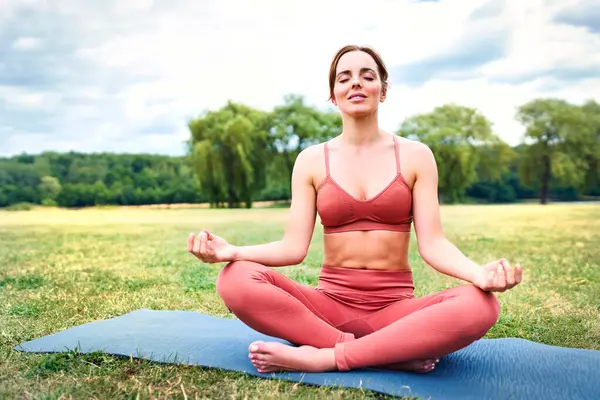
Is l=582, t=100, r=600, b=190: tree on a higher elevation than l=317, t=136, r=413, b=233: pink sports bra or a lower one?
higher

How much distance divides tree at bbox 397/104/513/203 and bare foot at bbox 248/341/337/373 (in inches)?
1085

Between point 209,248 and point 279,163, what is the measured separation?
81.7 feet

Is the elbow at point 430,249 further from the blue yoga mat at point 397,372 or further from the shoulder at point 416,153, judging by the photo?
the blue yoga mat at point 397,372

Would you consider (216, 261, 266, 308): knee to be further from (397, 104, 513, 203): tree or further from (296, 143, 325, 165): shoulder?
(397, 104, 513, 203): tree

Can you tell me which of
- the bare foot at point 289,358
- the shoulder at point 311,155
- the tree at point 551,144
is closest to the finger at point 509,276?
the bare foot at point 289,358

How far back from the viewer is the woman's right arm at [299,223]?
2.64 meters

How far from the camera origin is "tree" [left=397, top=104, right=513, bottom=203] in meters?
30.5

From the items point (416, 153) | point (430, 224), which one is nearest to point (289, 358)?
point (430, 224)

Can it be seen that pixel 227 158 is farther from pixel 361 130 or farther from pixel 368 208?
pixel 368 208

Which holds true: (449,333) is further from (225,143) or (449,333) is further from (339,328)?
(225,143)

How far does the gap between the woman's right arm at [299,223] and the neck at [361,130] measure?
7.6 inches

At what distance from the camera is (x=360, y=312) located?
263cm

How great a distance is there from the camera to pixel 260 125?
28.4 metres

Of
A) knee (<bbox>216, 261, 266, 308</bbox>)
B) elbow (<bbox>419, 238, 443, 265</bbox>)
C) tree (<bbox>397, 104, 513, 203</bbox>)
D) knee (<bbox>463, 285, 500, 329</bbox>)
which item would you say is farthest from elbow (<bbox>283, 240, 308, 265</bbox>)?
tree (<bbox>397, 104, 513, 203</bbox>)
